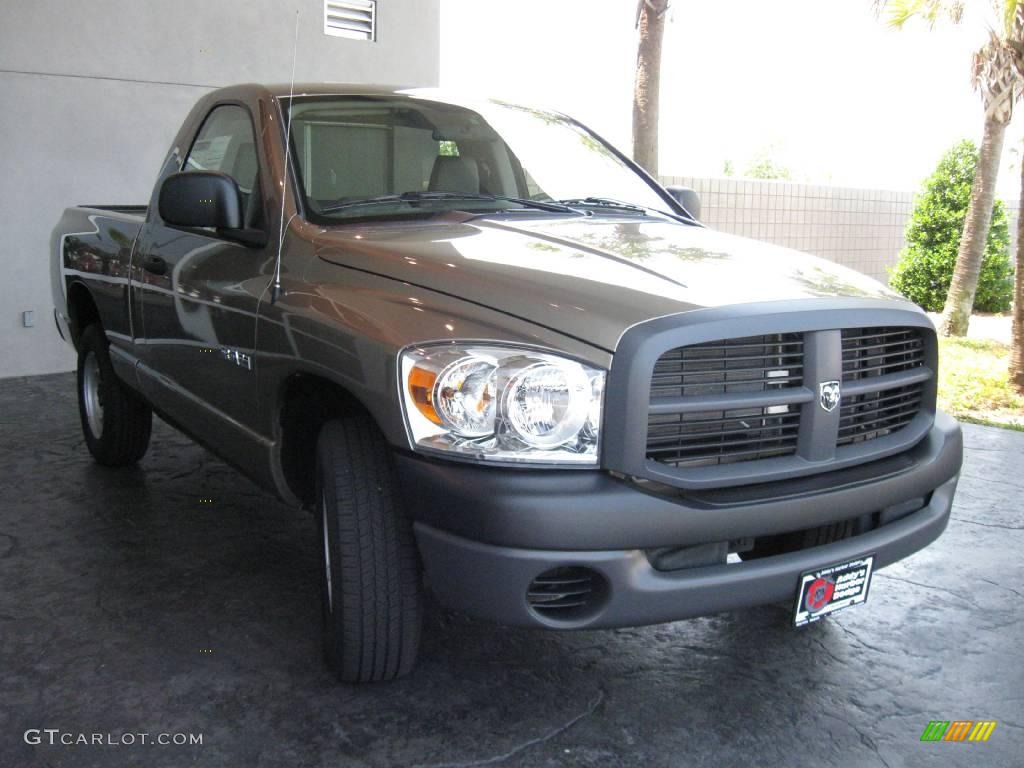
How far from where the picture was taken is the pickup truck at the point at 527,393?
2.31 m

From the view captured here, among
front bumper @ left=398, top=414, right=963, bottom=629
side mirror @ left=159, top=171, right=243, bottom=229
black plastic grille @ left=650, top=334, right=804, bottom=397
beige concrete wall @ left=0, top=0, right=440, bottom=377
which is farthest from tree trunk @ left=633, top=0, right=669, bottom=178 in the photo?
front bumper @ left=398, top=414, right=963, bottom=629

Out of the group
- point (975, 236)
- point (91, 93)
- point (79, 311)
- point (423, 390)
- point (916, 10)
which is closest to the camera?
point (423, 390)

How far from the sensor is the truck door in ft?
10.6

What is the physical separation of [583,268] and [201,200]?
4.27ft

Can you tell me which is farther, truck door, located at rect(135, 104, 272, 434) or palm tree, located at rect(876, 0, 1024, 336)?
palm tree, located at rect(876, 0, 1024, 336)

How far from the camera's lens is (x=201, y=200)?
10.5 ft

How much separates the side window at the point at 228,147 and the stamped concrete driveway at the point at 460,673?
146cm

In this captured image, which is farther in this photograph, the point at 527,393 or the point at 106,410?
the point at 106,410

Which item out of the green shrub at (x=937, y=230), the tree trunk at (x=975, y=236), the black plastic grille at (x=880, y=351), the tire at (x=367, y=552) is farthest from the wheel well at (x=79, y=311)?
the green shrub at (x=937, y=230)

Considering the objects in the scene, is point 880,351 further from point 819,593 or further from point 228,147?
point 228,147

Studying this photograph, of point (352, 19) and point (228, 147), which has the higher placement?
point (352, 19)

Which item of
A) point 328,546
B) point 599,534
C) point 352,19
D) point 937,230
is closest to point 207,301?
point 328,546

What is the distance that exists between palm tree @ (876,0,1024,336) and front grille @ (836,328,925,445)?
28.0ft

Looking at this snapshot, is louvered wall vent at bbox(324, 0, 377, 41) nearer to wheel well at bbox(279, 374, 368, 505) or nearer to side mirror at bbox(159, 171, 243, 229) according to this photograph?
side mirror at bbox(159, 171, 243, 229)
